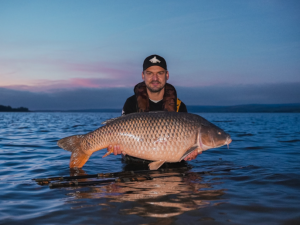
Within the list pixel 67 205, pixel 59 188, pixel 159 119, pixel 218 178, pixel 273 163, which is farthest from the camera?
pixel 273 163

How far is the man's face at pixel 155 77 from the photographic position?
6042mm

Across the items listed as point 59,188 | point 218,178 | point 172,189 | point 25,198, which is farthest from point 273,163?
point 25,198

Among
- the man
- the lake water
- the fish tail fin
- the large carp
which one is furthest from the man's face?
the fish tail fin

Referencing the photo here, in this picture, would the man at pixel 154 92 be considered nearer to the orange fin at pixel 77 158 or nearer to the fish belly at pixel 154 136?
the fish belly at pixel 154 136

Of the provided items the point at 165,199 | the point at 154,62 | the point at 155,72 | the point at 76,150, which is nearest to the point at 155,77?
the point at 155,72

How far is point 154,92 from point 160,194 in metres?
2.78

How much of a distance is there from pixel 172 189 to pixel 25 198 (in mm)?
2125

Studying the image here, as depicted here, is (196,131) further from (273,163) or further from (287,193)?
(273,163)

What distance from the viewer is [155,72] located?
19.8 feet

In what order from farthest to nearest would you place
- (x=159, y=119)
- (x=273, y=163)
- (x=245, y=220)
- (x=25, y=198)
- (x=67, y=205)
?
1. (x=273, y=163)
2. (x=159, y=119)
3. (x=25, y=198)
4. (x=67, y=205)
5. (x=245, y=220)

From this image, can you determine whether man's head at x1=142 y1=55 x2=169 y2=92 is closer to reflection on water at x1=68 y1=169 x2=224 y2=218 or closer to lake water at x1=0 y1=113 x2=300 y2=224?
lake water at x1=0 y1=113 x2=300 y2=224

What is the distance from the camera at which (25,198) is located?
390 cm

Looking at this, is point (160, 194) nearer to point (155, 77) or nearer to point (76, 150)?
point (76, 150)

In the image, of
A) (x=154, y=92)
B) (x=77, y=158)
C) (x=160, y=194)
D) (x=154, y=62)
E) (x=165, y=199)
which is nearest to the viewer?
(x=165, y=199)
